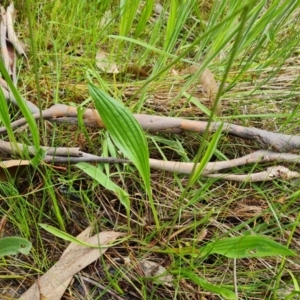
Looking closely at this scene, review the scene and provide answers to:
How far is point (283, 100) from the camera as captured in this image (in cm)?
118

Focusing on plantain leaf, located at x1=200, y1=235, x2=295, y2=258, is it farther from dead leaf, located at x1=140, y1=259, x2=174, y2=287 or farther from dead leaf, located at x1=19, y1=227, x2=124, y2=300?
dead leaf, located at x1=19, y1=227, x2=124, y2=300

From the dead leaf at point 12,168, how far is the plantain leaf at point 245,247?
382 mm

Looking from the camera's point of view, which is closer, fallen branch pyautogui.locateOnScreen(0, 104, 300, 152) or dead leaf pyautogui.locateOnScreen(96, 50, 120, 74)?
fallen branch pyautogui.locateOnScreen(0, 104, 300, 152)

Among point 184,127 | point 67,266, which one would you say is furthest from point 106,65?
point 67,266

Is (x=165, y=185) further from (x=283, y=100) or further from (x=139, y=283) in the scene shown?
(x=283, y=100)

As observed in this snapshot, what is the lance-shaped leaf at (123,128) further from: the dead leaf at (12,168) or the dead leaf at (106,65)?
the dead leaf at (106,65)

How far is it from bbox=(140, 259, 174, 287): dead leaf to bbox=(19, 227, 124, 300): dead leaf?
76mm

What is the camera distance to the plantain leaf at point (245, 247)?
2.50 feet

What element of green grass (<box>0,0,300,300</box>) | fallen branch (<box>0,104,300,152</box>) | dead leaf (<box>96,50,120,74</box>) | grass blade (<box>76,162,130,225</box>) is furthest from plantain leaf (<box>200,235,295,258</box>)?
dead leaf (<box>96,50,120,74</box>)

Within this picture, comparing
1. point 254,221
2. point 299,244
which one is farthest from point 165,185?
point 299,244

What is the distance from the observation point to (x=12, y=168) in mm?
897

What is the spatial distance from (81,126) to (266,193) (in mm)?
415

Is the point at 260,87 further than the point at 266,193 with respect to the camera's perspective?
Yes

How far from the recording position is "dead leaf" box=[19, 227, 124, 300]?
79 centimetres
